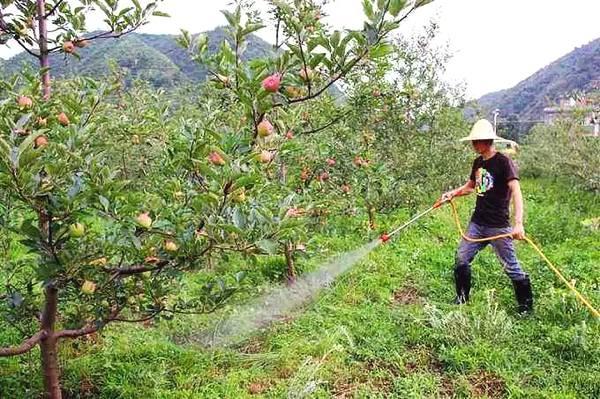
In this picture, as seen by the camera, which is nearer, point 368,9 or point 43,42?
point 368,9

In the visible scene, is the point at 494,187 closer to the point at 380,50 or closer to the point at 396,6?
the point at 380,50

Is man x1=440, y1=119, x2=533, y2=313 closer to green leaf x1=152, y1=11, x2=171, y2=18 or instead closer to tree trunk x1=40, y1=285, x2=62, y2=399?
green leaf x1=152, y1=11, x2=171, y2=18

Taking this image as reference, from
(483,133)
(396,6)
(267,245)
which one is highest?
(396,6)

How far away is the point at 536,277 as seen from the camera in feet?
17.1

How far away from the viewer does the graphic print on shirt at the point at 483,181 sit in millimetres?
4227

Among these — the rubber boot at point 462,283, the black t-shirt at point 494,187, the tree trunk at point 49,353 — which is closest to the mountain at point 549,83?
the rubber boot at point 462,283

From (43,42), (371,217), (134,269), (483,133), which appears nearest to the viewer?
(134,269)

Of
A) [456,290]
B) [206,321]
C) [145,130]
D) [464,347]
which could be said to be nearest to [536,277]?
[456,290]

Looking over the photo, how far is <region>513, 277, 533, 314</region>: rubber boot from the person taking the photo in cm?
437

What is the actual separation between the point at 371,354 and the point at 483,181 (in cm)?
154

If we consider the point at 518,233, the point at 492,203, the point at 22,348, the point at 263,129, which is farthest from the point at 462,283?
the point at 22,348

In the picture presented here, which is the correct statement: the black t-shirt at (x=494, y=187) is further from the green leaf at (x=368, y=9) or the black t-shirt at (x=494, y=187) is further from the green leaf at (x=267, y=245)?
the green leaf at (x=267, y=245)

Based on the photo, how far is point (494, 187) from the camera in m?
4.22

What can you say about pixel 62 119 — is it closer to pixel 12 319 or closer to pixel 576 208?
pixel 12 319
